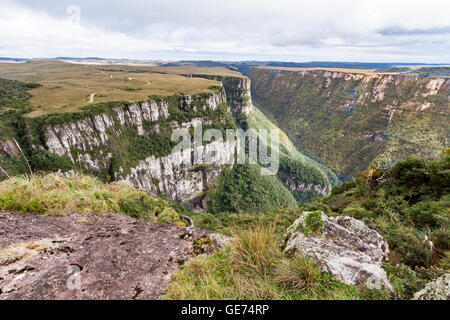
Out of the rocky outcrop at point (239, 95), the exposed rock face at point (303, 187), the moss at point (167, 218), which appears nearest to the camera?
the moss at point (167, 218)

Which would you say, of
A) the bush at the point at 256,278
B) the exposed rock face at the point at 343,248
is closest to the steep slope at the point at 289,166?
the exposed rock face at the point at 343,248

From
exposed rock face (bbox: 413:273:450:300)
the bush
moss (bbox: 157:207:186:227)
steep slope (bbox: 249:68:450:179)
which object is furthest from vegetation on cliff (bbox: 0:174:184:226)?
steep slope (bbox: 249:68:450:179)

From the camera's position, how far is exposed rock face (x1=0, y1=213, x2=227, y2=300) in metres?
2.82

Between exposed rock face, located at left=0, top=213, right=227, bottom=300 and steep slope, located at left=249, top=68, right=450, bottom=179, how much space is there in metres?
73.3

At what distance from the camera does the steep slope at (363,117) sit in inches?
3223

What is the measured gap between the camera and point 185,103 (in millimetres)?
63719

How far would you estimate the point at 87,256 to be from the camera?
350cm

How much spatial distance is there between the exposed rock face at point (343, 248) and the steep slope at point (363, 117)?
230 ft

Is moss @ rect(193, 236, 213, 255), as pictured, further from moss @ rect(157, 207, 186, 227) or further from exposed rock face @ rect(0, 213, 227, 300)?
moss @ rect(157, 207, 186, 227)

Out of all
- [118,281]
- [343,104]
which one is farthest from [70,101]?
[343,104]

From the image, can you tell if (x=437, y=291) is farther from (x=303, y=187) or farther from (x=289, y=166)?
(x=303, y=187)

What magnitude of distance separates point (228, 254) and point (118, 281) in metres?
1.69

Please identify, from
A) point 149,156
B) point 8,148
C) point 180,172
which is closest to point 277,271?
point 8,148

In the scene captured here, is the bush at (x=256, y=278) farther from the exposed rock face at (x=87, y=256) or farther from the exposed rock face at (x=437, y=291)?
the exposed rock face at (x=87, y=256)
